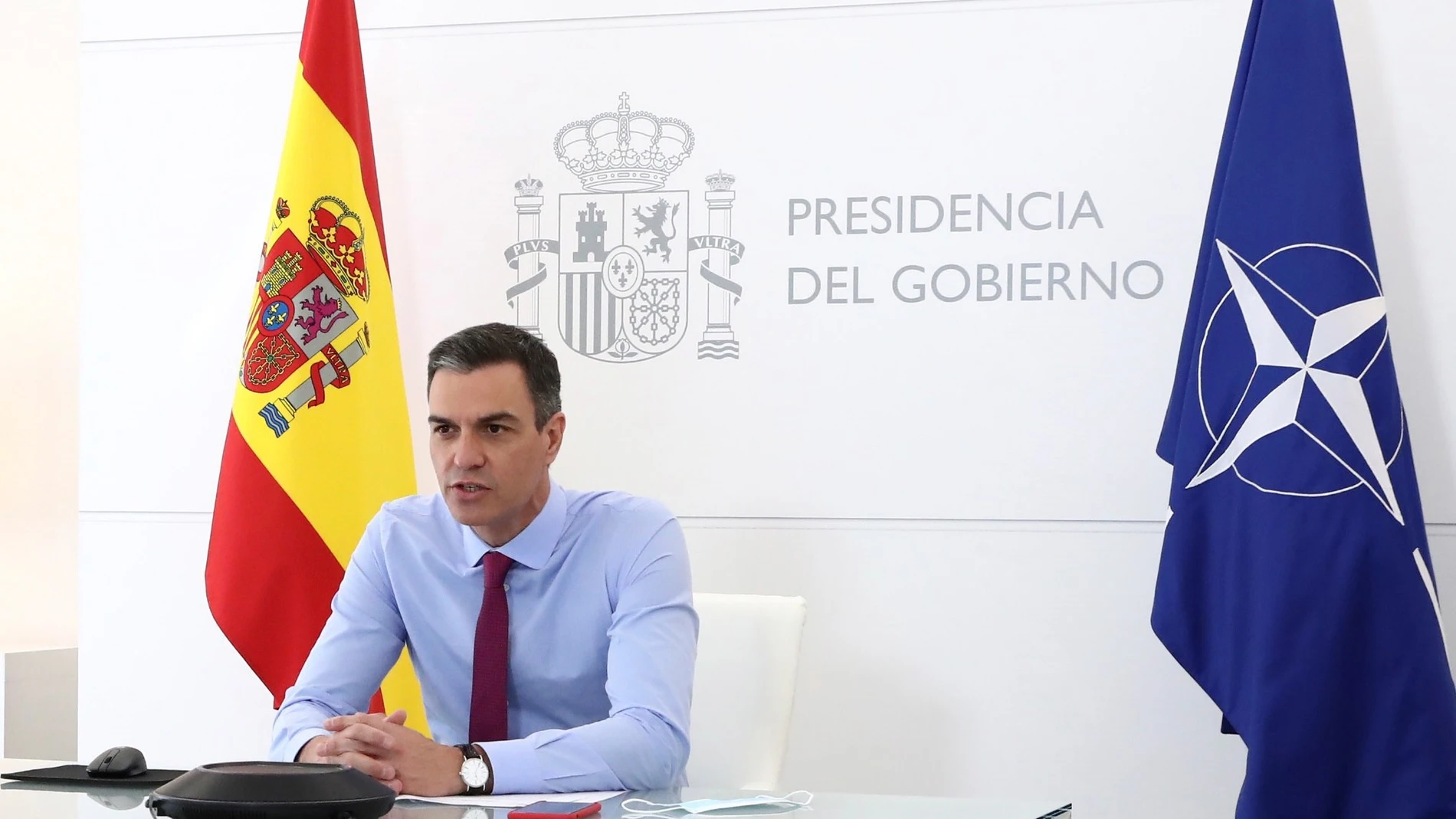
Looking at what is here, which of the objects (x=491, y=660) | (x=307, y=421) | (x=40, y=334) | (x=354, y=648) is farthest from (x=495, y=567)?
(x=40, y=334)

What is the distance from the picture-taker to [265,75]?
368 cm

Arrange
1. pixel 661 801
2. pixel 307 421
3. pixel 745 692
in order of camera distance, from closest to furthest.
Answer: pixel 661 801
pixel 745 692
pixel 307 421

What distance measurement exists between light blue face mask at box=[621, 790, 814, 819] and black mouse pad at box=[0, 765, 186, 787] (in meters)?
0.63

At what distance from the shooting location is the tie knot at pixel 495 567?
235cm

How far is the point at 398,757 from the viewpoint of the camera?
1815mm

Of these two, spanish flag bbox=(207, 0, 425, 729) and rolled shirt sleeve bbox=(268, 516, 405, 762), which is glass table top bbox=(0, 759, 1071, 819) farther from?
spanish flag bbox=(207, 0, 425, 729)

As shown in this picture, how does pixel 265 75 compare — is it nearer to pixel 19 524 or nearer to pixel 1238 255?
pixel 19 524

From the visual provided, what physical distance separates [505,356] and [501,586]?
378 mm

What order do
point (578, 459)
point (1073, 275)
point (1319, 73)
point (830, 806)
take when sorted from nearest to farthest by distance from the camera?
point (830, 806) → point (1319, 73) → point (1073, 275) → point (578, 459)

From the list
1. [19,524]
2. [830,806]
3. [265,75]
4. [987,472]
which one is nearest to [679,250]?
[987,472]

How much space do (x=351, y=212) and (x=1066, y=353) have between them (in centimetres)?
165

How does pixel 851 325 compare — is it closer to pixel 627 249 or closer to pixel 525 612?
pixel 627 249

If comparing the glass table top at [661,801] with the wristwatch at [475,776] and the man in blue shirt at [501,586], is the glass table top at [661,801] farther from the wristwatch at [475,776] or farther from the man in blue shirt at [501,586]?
the man in blue shirt at [501,586]

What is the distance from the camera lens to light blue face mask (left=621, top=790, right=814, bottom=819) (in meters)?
1.66
